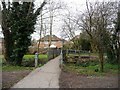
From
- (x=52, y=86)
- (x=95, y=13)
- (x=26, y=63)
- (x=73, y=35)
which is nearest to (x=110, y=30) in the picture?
(x=95, y=13)

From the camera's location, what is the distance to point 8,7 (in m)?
25.8

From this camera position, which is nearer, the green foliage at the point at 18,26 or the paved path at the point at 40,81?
the paved path at the point at 40,81

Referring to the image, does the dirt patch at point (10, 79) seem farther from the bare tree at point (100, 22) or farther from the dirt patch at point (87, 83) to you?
the bare tree at point (100, 22)

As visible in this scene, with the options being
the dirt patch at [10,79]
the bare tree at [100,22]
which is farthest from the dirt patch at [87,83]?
the bare tree at [100,22]

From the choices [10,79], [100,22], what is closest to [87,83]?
[10,79]

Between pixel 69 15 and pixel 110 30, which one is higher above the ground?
pixel 69 15

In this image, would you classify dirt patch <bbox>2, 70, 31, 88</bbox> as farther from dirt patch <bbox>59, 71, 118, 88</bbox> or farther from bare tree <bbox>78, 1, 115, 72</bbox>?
bare tree <bbox>78, 1, 115, 72</bbox>

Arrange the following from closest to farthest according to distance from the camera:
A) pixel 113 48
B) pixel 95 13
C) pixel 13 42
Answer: pixel 95 13
pixel 13 42
pixel 113 48

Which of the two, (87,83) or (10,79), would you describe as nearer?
(87,83)

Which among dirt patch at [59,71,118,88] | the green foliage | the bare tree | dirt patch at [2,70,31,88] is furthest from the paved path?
the green foliage

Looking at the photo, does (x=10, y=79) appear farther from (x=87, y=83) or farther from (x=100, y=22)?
(x=100, y=22)

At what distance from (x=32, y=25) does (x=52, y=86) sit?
14.7 meters

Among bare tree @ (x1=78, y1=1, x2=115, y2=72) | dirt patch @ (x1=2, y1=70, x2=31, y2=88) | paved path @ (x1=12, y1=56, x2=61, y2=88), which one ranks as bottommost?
paved path @ (x1=12, y1=56, x2=61, y2=88)

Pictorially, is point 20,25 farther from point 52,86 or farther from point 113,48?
point 52,86
